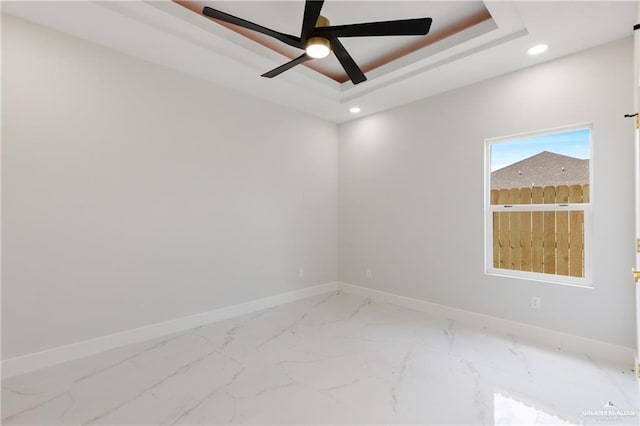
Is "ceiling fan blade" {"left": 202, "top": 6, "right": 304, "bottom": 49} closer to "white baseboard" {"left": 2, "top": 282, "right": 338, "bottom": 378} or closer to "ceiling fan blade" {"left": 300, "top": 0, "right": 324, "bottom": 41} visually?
"ceiling fan blade" {"left": 300, "top": 0, "right": 324, "bottom": 41}

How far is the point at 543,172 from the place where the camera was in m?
2.96

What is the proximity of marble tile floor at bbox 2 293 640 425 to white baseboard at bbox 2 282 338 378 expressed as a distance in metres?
0.08

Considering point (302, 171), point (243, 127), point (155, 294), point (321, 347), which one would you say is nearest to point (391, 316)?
point (321, 347)

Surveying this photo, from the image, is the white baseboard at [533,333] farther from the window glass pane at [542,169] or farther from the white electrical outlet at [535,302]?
the window glass pane at [542,169]

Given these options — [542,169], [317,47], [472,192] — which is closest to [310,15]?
[317,47]

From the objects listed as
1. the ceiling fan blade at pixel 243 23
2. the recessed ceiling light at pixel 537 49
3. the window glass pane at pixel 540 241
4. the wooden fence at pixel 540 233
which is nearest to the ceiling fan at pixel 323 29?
the ceiling fan blade at pixel 243 23

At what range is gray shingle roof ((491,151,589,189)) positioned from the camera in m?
2.76

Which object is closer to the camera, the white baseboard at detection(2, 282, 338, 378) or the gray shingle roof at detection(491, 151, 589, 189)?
the white baseboard at detection(2, 282, 338, 378)

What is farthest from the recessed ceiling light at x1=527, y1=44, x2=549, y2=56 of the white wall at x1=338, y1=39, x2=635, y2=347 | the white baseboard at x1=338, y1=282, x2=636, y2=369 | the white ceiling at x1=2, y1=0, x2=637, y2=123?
the white baseboard at x1=338, y1=282, x2=636, y2=369

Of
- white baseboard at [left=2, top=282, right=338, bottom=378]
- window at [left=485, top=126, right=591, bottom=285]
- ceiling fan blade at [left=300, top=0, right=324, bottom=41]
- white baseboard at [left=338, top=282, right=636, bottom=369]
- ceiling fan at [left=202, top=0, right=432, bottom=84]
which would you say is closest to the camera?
ceiling fan blade at [left=300, top=0, right=324, bottom=41]

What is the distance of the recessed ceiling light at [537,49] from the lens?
2.56 m

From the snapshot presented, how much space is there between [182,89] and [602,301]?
4.40 meters

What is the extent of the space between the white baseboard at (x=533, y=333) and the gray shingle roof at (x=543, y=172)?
55.0 inches

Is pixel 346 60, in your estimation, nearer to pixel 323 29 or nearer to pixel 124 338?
pixel 323 29
